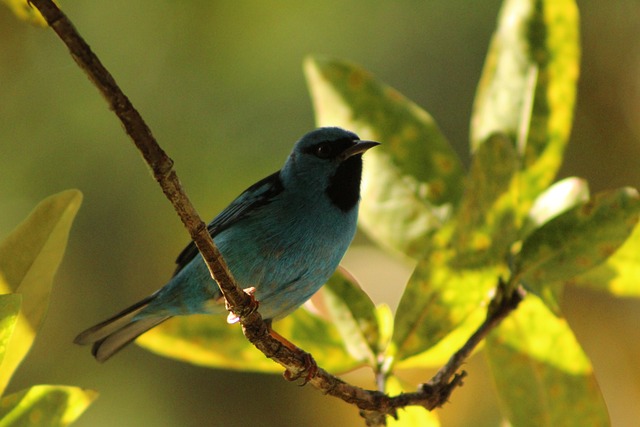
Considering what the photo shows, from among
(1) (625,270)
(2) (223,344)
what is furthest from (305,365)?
(1) (625,270)

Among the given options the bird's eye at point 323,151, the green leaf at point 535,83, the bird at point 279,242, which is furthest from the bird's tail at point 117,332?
the green leaf at point 535,83

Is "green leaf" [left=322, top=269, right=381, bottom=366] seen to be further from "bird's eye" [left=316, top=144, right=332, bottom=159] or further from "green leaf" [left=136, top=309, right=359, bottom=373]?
"bird's eye" [left=316, top=144, right=332, bottom=159]

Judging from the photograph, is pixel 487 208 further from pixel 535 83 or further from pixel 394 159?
pixel 535 83

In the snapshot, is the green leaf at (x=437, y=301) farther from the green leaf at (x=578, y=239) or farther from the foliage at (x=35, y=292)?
the foliage at (x=35, y=292)

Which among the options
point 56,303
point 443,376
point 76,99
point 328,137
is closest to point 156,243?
point 56,303

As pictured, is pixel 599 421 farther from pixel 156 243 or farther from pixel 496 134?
pixel 156 243

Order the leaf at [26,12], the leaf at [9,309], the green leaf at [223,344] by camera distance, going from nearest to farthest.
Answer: the leaf at [9,309]
the leaf at [26,12]
the green leaf at [223,344]
